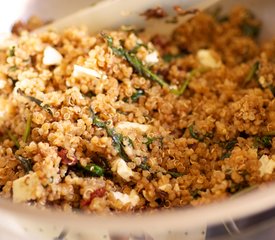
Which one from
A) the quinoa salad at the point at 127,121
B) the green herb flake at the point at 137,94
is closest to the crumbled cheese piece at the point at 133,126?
the quinoa salad at the point at 127,121

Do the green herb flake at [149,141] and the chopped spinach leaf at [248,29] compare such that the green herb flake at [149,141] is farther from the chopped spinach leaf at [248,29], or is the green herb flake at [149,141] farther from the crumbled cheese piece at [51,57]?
the chopped spinach leaf at [248,29]

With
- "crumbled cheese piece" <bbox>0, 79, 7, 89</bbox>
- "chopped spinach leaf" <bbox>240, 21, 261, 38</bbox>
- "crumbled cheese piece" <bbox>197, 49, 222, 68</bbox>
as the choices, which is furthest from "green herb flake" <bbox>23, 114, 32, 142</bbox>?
"chopped spinach leaf" <bbox>240, 21, 261, 38</bbox>

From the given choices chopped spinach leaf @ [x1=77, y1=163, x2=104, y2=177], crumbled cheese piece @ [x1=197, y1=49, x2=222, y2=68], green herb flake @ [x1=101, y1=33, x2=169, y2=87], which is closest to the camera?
chopped spinach leaf @ [x1=77, y1=163, x2=104, y2=177]

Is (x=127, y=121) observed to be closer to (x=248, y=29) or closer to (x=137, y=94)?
(x=137, y=94)

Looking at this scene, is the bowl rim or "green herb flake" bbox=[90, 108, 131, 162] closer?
the bowl rim

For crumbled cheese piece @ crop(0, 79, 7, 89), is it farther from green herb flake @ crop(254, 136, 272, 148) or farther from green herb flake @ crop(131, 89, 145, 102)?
green herb flake @ crop(254, 136, 272, 148)

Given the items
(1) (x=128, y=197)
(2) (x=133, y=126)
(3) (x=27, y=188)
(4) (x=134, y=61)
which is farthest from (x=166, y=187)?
(4) (x=134, y=61)

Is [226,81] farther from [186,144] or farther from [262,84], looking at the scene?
[186,144]

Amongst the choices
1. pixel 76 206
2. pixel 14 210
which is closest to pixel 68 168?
pixel 76 206
